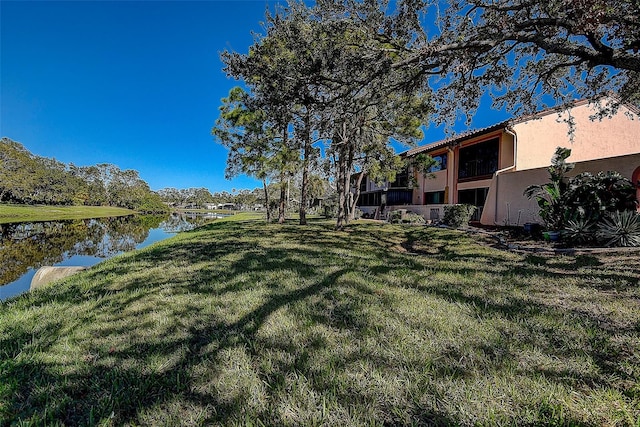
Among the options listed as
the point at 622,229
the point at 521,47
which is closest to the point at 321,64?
the point at 521,47

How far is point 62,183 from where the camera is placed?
61.2 m

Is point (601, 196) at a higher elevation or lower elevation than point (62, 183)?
lower

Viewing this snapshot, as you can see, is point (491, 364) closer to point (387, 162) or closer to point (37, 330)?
point (37, 330)

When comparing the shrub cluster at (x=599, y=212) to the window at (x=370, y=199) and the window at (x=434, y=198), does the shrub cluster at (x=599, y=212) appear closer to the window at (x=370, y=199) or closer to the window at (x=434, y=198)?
the window at (x=434, y=198)

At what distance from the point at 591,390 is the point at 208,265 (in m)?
6.06

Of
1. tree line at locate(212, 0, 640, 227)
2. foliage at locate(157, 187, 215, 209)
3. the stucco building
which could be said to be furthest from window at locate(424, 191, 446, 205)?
foliage at locate(157, 187, 215, 209)

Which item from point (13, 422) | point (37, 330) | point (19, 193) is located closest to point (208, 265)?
point (37, 330)

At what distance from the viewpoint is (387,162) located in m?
18.0

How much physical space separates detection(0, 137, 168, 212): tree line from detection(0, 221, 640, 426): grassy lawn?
5285 cm

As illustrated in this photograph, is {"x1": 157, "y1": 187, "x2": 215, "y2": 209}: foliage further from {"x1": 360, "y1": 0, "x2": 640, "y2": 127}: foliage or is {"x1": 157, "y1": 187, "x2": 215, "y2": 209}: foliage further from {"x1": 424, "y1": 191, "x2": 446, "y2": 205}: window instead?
{"x1": 360, "y1": 0, "x2": 640, "y2": 127}: foliage

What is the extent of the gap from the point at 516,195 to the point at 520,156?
3676 millimetres

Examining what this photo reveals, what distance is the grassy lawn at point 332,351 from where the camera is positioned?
1814 millimetres

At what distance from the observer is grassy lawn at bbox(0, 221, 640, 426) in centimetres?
181

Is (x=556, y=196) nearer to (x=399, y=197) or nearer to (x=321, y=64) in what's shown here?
(x=321, y=64)
